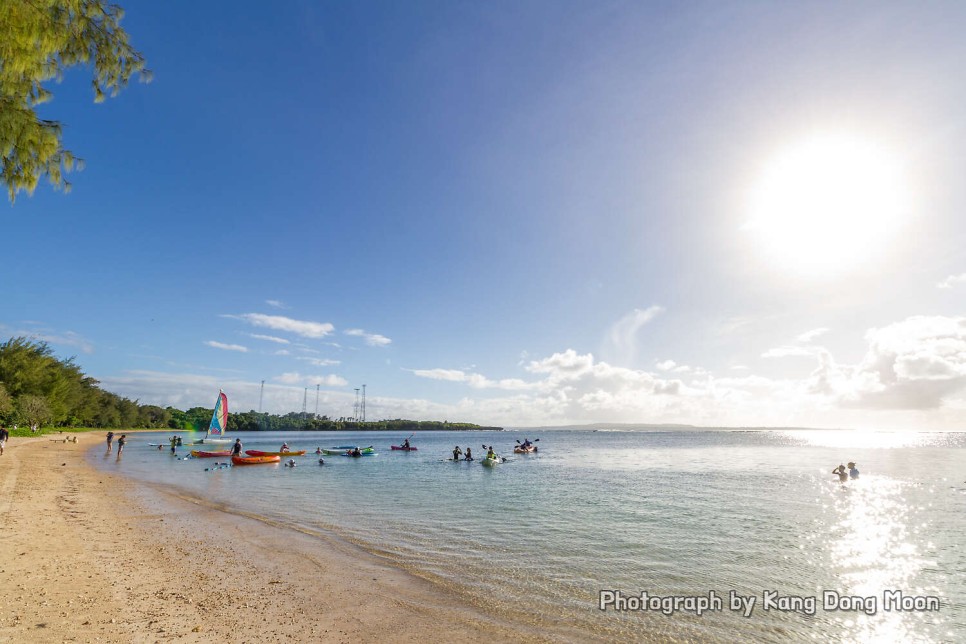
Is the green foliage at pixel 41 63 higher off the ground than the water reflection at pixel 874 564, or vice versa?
the green foliage at pixel 41 63

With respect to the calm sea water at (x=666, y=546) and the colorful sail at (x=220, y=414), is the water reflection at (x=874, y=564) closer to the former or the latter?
the calm sea water at (x=666, y=546)

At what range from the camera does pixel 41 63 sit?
24.5 ft

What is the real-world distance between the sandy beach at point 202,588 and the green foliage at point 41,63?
7.64 meters

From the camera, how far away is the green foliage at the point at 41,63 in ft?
21.8

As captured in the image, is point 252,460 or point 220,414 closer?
point 252,460

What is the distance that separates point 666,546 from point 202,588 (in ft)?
45.1

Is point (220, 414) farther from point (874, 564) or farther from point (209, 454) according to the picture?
point (874, 564)

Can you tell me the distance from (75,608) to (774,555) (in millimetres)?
18291

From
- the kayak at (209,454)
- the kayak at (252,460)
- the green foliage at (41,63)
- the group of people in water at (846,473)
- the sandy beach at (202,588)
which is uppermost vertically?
the green foliage at (41,63)

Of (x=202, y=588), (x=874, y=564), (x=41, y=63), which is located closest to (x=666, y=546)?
(x=874, y=564)

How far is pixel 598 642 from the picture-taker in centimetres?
822

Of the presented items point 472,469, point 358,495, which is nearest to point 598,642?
point 358,495

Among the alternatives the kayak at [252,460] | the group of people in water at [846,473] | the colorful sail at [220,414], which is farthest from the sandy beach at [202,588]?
the colorful sail at [220,414]

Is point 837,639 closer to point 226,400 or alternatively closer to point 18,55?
point 18,55
